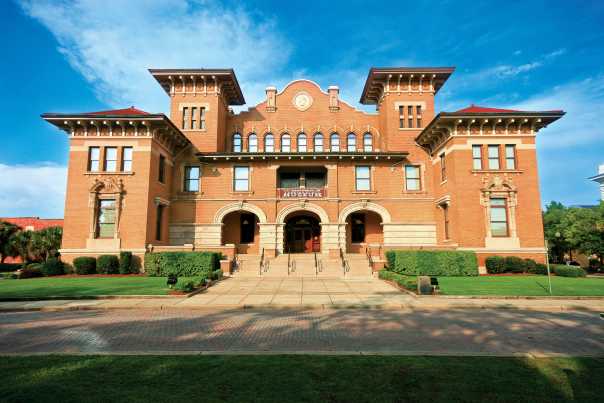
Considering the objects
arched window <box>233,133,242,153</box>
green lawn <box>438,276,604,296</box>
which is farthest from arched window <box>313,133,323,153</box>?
green lawn <box>438,276,604,296</box>

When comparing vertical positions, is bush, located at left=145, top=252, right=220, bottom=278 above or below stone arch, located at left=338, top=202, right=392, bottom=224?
below

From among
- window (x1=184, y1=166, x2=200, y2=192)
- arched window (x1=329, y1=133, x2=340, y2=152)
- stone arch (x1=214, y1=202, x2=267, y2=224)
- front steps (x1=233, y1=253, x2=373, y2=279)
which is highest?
arched window (x1=329, y1=133, x2=340, y2=152)

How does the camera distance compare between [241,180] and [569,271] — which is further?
[241,180]

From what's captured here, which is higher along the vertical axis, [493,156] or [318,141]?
[318,141]

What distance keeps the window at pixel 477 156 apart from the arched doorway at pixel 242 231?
16.6 m

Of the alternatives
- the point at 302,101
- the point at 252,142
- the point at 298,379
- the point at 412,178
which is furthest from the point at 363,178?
the point at 298,379

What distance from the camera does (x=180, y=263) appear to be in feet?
68.2

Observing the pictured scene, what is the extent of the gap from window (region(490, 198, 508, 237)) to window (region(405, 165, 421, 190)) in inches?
225

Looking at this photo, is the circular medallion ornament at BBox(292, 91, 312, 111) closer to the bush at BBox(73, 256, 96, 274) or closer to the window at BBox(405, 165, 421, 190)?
the window at BBox(405, 165, 421, 190)

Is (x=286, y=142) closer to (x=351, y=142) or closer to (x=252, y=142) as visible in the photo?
(x=252, y=142)

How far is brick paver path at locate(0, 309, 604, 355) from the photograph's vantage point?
269 inches

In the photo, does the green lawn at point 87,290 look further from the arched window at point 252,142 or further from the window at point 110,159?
Result: the arched window at point 252,142

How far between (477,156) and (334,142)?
11.3m

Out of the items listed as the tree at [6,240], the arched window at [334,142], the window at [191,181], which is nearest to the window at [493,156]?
the arched window at [334,142]
